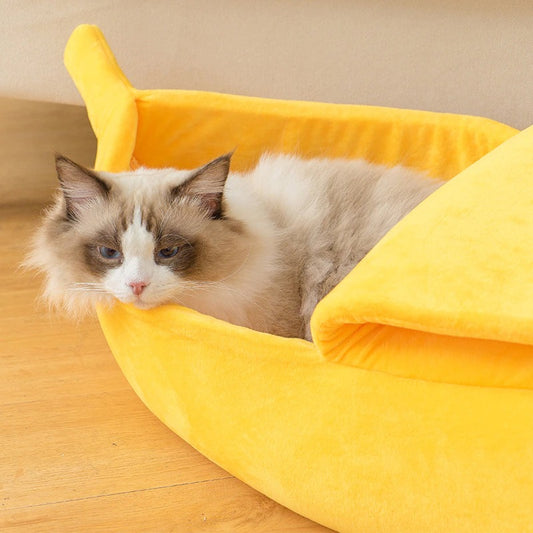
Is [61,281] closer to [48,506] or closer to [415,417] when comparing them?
[48,506]

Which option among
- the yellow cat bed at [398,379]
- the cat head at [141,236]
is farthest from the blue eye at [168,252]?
the yellow cat bed at [398,379]

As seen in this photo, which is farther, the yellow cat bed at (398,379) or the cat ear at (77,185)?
the cat ear at (77,185)

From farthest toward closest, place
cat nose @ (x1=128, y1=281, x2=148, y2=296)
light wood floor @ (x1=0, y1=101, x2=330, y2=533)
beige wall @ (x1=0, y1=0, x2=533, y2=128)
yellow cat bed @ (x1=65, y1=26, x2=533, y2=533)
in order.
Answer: beige wall @ (x1=0, y1=0, x2=533, y2=128)
light wood floor @ (x1=0, y1=101, x2=330, y2=533)
cat nose @ (x1=128, y1=281, x2=148, y2=296)
yellow cat bed @ (x1=65, y1=26, x2=533, y2=533)

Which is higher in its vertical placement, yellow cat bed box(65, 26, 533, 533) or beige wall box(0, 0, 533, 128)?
beige wall box(0, 0, 533, 128)

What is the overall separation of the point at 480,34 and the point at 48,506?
5.68ft

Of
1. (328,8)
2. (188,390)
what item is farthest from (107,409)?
(328,8)

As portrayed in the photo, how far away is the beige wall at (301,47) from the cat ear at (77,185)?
0.86 meters

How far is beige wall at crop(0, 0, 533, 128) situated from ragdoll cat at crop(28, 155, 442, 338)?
1.82 ft

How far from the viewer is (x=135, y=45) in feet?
6.81

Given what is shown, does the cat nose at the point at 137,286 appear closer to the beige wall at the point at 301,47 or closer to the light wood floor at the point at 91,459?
the light wood floor at the point at 91,459

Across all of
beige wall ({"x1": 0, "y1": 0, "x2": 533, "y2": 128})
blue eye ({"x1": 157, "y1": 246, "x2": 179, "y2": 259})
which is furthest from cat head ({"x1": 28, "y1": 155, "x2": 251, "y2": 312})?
beige wall ({"x1": 0, "y1": 0, "x2": 533, "y2": 128})

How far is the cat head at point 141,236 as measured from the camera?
1.24 m

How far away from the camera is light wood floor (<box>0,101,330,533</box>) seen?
133cm

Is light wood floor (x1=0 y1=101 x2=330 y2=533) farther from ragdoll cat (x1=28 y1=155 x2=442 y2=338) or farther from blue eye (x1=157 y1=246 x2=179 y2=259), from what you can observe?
blue eye (x1=157 y1=246 x2=179 y2=259)
